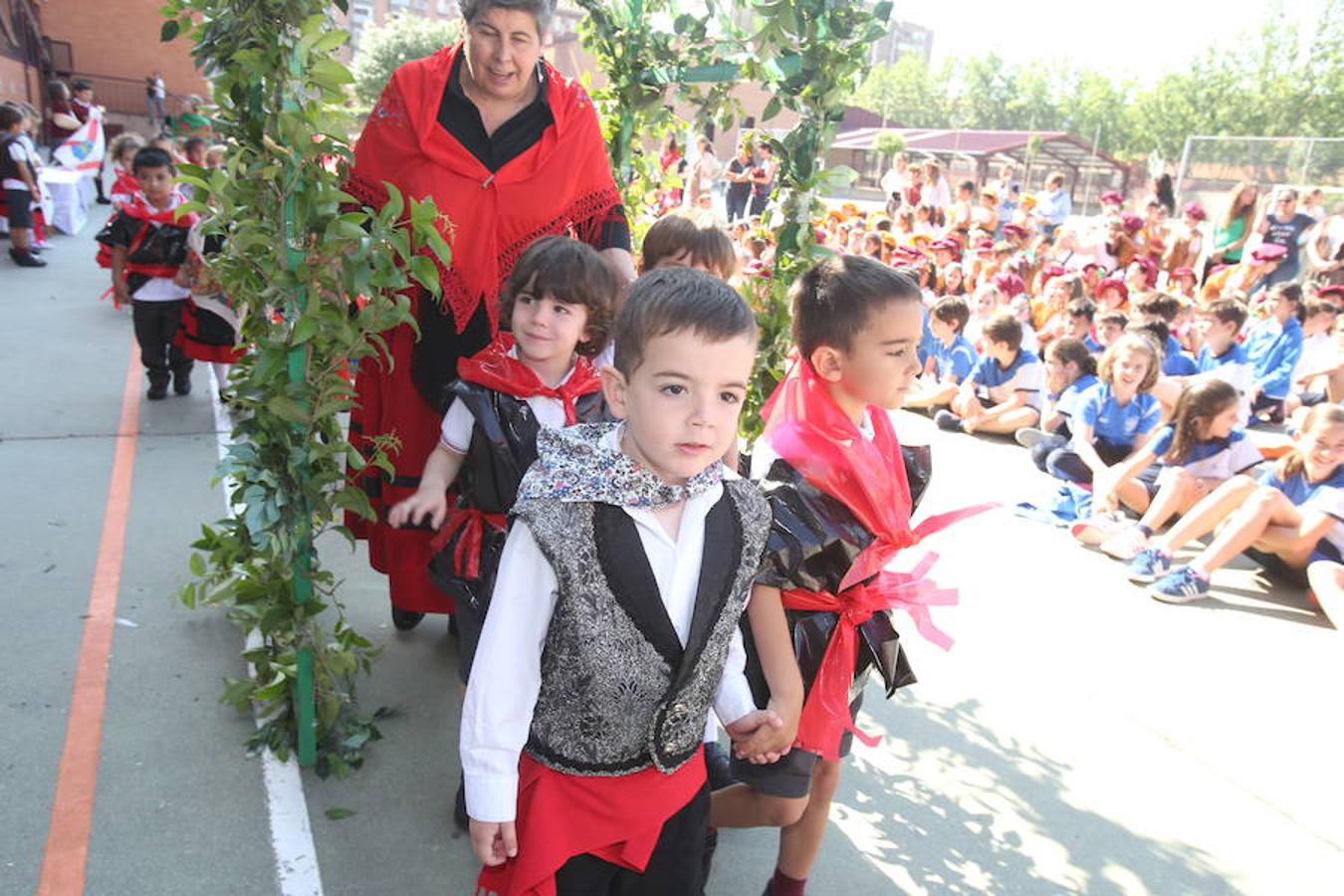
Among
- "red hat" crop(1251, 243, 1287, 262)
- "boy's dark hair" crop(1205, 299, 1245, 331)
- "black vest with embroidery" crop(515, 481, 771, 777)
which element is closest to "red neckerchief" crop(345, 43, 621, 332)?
"black vest with embroidery" crop(515, 481, 771, 777)

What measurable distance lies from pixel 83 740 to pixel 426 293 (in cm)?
162

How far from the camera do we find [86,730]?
2848mm

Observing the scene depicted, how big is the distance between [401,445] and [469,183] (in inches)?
30.2

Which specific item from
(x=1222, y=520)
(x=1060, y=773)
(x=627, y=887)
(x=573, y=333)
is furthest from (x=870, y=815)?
(x=1222, y=520)

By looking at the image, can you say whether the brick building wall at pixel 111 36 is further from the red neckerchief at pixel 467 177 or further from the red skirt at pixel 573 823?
the red skirt at pixel 573 823

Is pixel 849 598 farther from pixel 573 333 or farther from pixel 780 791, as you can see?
pixel 573 333

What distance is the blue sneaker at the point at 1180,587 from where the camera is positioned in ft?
15.1

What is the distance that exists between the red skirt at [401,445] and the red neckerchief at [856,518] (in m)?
1.19

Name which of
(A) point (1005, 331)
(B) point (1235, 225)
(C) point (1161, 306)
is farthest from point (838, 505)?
(B) point (1235, 225)

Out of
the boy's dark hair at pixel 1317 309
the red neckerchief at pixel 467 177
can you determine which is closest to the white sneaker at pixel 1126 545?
the red neckerchief at pixel 467 177

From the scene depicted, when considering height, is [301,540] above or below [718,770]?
above

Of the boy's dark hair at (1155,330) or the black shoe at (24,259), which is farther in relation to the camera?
the black shoe at (24,259)

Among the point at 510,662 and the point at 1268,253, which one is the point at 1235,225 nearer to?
the point at 1268,253

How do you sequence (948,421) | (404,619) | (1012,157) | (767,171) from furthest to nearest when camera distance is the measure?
(1012,157) → (948,421) → (767,171) → (404,619)
